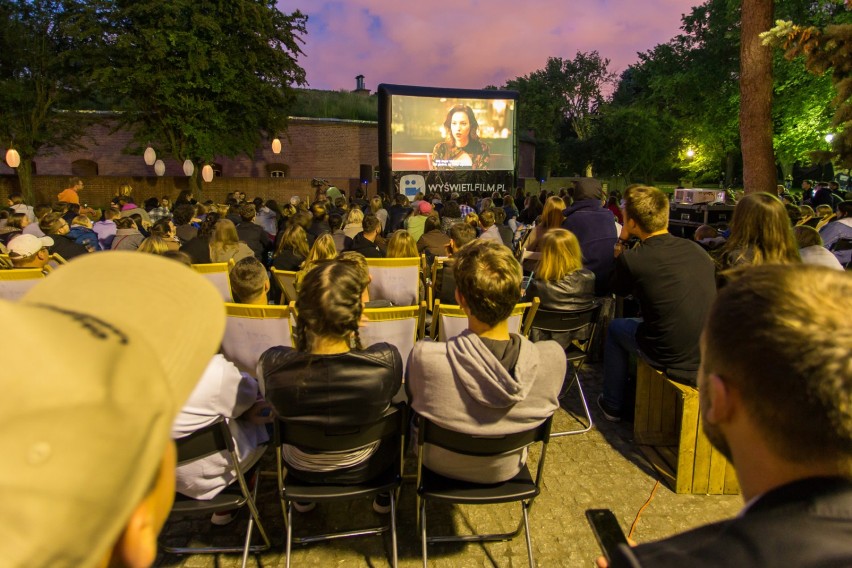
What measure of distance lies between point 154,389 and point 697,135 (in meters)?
31.0

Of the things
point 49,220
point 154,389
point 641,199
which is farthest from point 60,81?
point 154,389

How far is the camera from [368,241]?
6340 millimetres

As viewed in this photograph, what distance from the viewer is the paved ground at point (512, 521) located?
271 cm

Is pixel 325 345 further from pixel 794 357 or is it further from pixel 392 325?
pixel 794 357

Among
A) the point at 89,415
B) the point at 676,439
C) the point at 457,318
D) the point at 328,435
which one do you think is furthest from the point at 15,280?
the point at 676,439

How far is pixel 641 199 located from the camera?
371 cm

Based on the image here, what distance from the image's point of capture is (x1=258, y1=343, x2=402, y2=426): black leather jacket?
2.29 m

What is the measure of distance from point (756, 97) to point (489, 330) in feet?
27.6

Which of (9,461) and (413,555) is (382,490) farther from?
(9,461)

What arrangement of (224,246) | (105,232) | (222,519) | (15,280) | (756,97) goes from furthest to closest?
(756,97)
(105,232)
(224,246)
(15,280)
(222,519)

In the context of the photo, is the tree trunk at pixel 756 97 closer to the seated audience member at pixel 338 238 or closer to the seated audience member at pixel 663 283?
the seated audience member at pixel 663 283

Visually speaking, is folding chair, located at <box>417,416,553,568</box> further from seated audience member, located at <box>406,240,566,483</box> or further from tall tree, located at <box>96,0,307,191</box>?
tall tree, located at <box>96,0,307,191</box>

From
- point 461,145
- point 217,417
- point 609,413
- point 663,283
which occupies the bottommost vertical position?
point 609,413

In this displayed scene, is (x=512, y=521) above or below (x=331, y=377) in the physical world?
below
